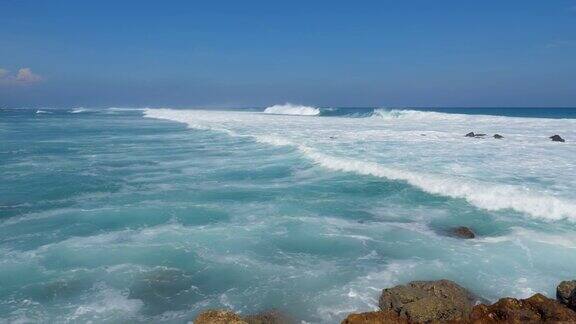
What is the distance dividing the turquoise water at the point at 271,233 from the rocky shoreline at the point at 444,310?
0.71m

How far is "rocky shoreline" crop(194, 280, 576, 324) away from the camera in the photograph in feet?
21.2

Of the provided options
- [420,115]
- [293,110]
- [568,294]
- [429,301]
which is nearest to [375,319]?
[429,301]

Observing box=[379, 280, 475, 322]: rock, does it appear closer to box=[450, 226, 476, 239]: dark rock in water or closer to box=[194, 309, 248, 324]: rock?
box=[194, 309, 248, 324]: rock

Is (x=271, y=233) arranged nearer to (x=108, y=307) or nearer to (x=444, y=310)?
(x=108, y=307)

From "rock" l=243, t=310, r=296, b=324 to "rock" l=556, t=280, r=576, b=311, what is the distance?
4.11 meters

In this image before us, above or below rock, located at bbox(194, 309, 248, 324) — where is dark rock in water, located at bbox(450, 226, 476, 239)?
below

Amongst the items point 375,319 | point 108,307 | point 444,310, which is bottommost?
point 108,307

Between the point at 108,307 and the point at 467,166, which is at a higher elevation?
the point at 467,166

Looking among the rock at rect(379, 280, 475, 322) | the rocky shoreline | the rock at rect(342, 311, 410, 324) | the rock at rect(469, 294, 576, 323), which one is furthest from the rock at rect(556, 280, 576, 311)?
the rock at rect(342, 311, 410, 324)

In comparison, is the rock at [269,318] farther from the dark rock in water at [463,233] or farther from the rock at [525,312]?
the dark rock in water at [463,233]

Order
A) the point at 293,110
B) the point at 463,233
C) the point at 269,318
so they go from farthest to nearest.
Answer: the point at 293,110 → the point at 463,233 → the point at 269,318

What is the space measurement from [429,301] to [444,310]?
0.24m

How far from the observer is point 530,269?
9.72m

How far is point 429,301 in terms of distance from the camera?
7156 mm
